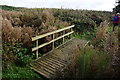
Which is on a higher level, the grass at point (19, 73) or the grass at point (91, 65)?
the grass at point (91, 65)

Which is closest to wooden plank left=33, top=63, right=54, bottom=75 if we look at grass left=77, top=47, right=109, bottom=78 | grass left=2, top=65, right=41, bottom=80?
grass left=2, top=65, right=41, bottom=80

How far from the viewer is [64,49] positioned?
300 inches

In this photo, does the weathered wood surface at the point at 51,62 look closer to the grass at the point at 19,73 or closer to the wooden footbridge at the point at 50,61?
the wooden footbridge at the point at 50,61

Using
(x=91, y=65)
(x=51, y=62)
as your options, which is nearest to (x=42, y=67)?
(x=51, y=62)

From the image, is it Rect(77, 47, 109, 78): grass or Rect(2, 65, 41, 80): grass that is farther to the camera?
Rect(2, 65, 41, 80): grass

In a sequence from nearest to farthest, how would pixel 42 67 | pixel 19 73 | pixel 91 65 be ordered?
1. pixel 91 65
2. pixel 19 73
3. pixel 42 67

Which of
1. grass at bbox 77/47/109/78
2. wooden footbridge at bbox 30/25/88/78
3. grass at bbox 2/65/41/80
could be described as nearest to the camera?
grass at bbox 77/47/109/78

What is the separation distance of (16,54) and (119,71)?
12.3 feet

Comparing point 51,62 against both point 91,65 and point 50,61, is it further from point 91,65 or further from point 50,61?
point 91,65

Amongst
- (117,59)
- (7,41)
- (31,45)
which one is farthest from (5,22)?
(117,59)

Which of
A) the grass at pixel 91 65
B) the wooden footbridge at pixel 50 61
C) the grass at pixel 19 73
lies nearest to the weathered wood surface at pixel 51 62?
the wooden footbridge at pixel 50 61

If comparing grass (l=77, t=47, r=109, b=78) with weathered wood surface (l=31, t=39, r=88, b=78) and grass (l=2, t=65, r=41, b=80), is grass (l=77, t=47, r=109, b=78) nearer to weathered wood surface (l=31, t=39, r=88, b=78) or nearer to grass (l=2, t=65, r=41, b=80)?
weathered wood surface (l=31, t=39, r=88, b=78)

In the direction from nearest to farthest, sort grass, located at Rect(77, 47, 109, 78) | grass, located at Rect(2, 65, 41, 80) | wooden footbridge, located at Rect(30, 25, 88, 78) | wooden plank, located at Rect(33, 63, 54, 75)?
1. grass, located at Rect(77, 47, 109, 78)
2. grass, located at Rect(2, 65, 41, 80)
3. wooden footbridge, located at Rect(30, 25, 88, 78)
4. wooden plank, located at Rect(33, 63, 54, 75)

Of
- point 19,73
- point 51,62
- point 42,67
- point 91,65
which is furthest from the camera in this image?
point 51,62
